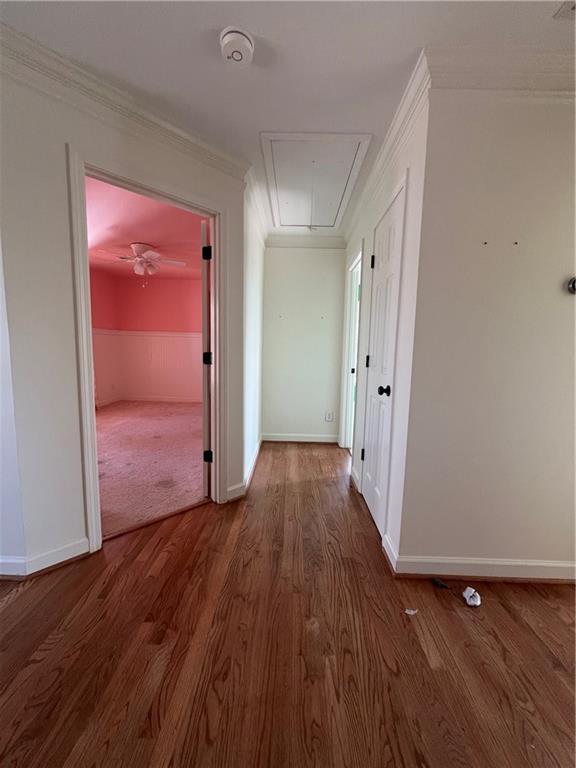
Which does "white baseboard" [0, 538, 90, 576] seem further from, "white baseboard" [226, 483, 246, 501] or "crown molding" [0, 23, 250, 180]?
"crown molding" [0, 23, 250, 180]

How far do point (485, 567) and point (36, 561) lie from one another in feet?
7.79

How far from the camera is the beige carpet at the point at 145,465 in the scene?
7.52ft

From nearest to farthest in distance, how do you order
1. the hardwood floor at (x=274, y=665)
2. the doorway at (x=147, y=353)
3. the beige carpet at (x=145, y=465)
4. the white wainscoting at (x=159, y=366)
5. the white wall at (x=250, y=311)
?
the hardwood floor at (x=274, y=665) → the beige carpet at (x=145, y=465) → the doorway at (x=147, y=353) → the white wall at (x=250, y=311) → the white wainscoting at (x=159, y=366)

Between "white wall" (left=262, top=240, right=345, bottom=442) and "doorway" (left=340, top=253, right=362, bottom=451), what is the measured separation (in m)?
0.20

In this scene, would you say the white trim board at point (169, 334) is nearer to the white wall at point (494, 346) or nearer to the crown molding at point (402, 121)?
the crown molding at point (402, 121)

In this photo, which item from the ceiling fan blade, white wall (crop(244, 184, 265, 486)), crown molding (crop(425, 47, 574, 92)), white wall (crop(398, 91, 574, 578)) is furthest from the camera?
the ceiling fan blade

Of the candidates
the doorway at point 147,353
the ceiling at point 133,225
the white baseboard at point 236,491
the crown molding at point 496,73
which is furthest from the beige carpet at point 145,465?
the crown molding at point 496,73

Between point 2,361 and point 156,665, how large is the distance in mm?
1502

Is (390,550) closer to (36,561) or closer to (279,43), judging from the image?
(36,561)

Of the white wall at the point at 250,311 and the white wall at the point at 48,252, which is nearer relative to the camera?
the white wall at the point at 48,252

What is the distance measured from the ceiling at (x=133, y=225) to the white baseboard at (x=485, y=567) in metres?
2.68

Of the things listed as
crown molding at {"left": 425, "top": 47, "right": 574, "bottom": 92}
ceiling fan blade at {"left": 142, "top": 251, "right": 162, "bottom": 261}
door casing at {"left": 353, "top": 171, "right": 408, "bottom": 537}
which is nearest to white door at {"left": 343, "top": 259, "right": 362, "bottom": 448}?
door casing at {"left": 353, "top": 171, "right": 408, "bottom": 537}

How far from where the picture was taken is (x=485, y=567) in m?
1.67

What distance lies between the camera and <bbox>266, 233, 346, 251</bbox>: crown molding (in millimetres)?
3688
